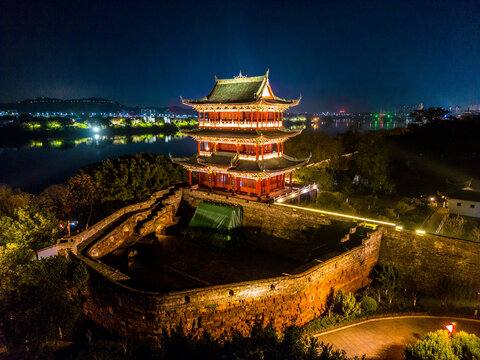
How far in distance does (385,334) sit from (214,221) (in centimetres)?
1222

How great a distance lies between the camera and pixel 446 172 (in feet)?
138

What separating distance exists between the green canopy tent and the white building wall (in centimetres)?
1859

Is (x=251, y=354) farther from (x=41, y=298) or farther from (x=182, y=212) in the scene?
(x=182, y=212)

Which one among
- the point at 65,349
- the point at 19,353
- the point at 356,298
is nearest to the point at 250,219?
the point at 356,298

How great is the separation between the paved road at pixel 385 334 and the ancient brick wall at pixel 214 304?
1803 mm

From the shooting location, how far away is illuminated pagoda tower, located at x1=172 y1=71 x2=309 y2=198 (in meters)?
23.6

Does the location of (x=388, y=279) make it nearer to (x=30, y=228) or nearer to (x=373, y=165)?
(x=30, y=228)

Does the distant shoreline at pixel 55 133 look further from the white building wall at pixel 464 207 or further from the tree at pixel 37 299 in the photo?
the white building wall at pixel 464 207

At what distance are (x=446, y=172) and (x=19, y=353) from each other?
47385 mm

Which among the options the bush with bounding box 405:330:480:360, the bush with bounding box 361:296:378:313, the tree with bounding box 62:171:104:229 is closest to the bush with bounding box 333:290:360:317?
the bush with bounding box 361:296:378:313

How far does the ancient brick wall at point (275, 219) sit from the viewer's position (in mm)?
19859

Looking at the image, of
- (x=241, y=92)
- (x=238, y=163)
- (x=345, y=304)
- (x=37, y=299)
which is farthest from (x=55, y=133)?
(x=345, y=304)

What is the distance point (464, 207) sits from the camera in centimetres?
2642

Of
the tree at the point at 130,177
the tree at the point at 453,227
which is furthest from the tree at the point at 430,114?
the tree at the point at 130,177
